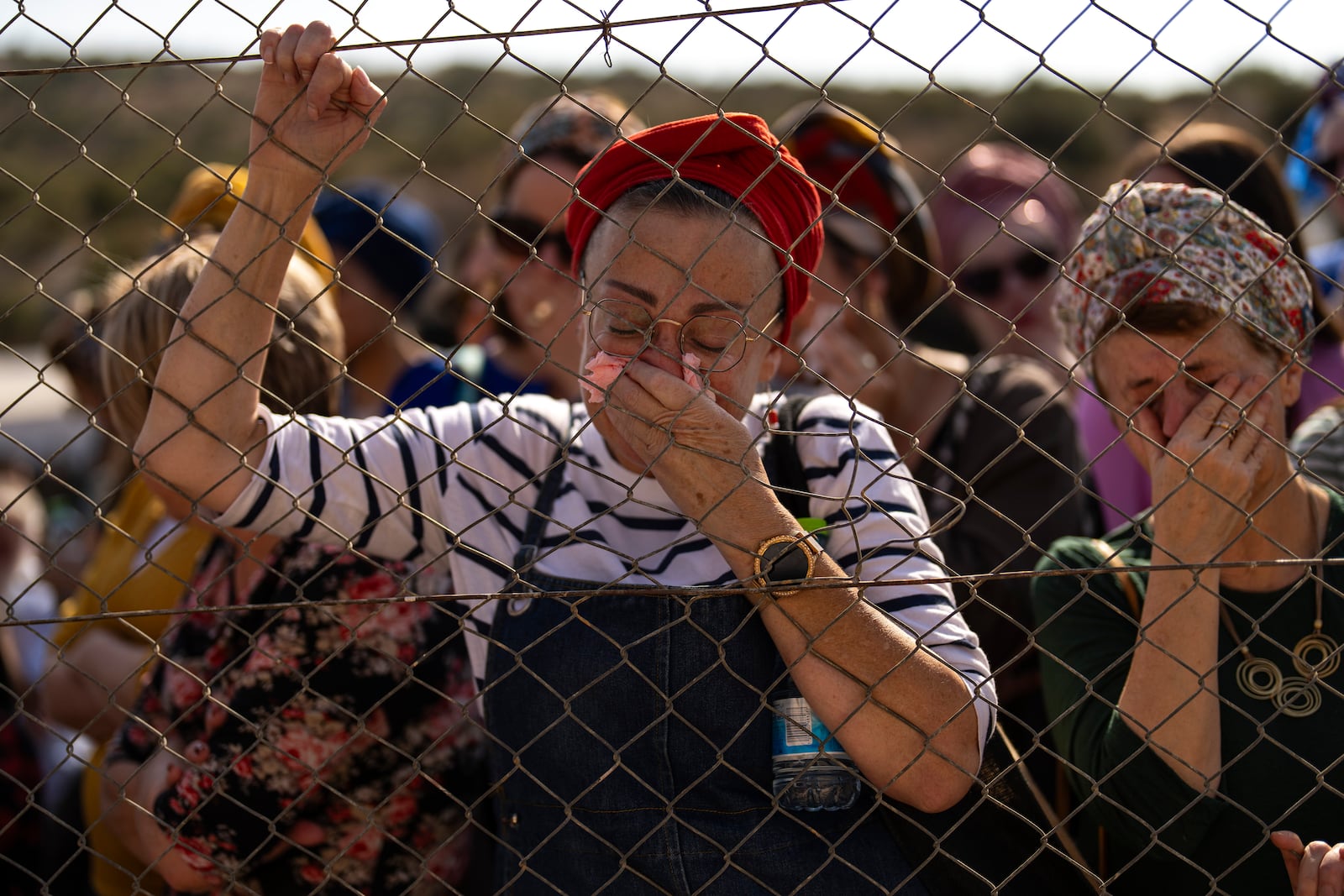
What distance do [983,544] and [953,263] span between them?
6.97 ft

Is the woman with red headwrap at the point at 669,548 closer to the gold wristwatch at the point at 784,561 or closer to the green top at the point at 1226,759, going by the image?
the gold wristwatch at the point at 784,561

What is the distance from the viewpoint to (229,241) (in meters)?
1.71

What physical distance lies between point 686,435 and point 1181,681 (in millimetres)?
845

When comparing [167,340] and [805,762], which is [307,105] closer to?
[167,340]

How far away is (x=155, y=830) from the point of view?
78.6 inches

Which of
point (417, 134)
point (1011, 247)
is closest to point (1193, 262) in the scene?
point (1011, 247)

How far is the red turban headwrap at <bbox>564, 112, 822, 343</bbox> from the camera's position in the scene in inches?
67.7

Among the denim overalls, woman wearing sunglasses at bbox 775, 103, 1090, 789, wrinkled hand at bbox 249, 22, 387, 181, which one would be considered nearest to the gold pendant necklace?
woman wearing sunglasses at bbox 775, 103, 1090, 789

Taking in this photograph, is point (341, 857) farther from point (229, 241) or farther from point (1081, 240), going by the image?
point (1081, 240)

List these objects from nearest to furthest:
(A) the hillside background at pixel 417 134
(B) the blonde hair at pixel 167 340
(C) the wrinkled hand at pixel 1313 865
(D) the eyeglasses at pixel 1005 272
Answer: (C) the wrinkled hand at pixel 1313 865 → (B) the blonde hair at pixel 167 340 → (D) the eyeglasses at pixel 1005 272 → (A) the hillside background at pixel 417 134

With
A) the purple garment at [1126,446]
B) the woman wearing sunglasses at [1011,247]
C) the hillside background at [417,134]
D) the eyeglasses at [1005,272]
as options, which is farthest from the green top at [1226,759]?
the hillside background at [417,134]

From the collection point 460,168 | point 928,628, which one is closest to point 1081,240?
point 928,628

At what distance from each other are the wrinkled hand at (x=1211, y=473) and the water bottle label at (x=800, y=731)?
0.60 m

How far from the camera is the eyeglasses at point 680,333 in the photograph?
164 centimetres
